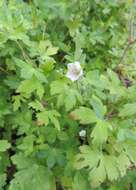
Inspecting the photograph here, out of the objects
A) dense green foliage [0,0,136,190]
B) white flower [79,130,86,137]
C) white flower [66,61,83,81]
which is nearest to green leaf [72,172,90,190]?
dense green foliage [0,0,136,190]

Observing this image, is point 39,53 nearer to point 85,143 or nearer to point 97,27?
point 85,143

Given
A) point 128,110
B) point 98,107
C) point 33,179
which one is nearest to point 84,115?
point 98,107

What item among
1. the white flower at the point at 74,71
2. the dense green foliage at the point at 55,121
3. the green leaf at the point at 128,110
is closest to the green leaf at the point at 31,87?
the dense green foliage at the point at 55,121

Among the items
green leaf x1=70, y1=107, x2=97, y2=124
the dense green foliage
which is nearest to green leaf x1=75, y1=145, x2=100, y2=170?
the dense green foliage

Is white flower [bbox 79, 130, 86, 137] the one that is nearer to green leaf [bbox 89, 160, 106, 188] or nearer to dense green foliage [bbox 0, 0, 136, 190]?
dense green foliage [bbox 0, 0, 136, 190]

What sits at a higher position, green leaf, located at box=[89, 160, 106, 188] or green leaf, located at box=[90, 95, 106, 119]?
green leaf, located at box=[90, 95, 106, 119]

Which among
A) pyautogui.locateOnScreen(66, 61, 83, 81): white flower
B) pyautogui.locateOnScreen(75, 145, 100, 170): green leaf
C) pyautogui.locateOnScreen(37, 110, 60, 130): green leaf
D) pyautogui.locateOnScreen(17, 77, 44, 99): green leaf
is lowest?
pyautogui.locateOnScreen(75, 145, 100, 170): green leaf

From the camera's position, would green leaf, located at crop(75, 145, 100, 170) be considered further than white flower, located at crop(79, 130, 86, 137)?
No

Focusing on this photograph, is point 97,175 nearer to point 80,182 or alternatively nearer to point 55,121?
point 80,182
